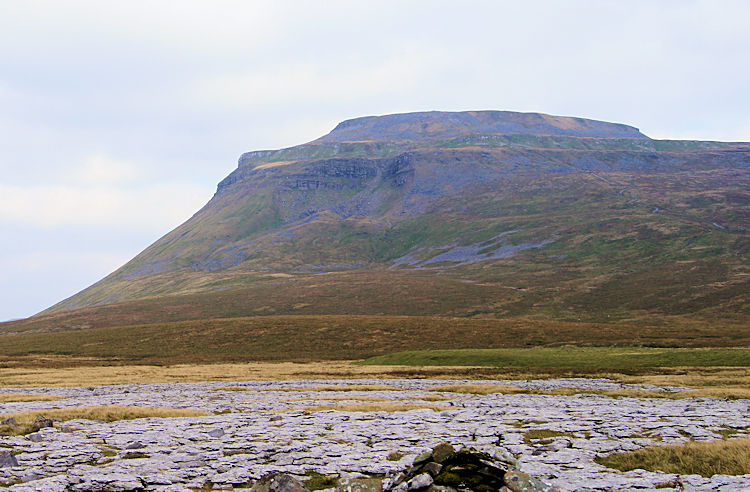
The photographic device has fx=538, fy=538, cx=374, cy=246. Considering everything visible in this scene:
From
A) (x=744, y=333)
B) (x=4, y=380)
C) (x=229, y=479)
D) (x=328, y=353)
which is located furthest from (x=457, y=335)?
(x=229, y=479)

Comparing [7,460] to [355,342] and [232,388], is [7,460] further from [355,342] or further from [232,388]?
[355,342]

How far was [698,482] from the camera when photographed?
13.5m

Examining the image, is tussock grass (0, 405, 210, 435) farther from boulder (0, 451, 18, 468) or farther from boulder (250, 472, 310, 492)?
boulder (250, 472, 310, 492)

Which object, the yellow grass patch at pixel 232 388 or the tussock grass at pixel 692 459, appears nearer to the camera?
the tussock grass at pixel 692 459

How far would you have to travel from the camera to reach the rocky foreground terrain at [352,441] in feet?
50.1

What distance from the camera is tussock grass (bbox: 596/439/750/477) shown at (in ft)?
48.4

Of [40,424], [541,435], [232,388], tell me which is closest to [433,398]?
[541,435]

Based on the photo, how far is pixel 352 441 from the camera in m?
20.7

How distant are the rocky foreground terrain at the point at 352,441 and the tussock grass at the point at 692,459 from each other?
698 millimetres

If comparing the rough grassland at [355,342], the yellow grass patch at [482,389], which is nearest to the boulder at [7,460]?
the yellow grass patch at [482,389]

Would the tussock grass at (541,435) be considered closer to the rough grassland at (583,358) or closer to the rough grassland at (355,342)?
the rough grassland at (583,358)

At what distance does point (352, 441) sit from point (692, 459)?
11383 millimetres

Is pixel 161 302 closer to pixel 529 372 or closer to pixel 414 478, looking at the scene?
pixel 529 372

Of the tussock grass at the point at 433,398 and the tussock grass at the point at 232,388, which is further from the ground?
the tussock grass at the point at 232,388
